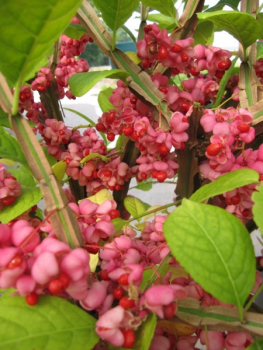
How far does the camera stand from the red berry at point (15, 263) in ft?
0.71

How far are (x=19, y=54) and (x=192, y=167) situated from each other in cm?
29

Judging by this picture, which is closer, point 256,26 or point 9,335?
point 9,335

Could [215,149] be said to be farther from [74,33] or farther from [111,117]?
[74,33]

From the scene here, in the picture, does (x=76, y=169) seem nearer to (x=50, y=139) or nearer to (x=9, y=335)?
(x=50, y=139)

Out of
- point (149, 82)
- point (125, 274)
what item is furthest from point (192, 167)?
point (125, 274)

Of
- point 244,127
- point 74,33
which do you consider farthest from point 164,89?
point 74,33

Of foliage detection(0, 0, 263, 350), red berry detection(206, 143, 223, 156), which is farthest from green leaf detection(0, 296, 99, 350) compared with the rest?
red berry detection(206, 143, 223, 156)

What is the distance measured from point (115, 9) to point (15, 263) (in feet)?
1.16

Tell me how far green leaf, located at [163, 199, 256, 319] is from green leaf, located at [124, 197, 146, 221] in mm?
312

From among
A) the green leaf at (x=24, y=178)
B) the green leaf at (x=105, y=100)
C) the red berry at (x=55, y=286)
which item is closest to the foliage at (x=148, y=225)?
the red berry at (x=55, y=286)

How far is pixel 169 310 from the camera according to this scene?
23 cm

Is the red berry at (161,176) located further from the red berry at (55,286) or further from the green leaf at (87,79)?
the red berry at (55,286)

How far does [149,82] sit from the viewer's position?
1.43 ft

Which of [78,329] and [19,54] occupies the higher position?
[19,54]
